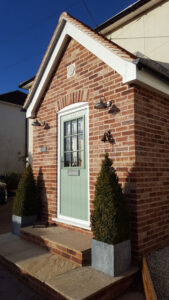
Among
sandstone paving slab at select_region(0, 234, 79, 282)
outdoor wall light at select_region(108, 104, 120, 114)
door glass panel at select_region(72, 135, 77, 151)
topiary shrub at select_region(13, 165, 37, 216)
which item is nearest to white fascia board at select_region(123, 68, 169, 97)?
outdoor wall light at select_region(108, 104, 120, 114)

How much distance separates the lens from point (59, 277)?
9.98 feet

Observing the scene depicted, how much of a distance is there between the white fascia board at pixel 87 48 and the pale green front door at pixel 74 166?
1089mm

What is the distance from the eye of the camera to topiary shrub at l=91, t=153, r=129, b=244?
3.14 meters

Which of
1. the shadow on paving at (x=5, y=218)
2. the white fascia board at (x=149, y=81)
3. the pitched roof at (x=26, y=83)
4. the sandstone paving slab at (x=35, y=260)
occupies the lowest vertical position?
the shadow on paving at (x=5, y=218)

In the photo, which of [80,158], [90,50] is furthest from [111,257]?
[90,50]

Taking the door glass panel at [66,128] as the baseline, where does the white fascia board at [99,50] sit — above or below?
above

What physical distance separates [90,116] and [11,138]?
12.0 metres

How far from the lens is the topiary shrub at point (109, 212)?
3141 mm

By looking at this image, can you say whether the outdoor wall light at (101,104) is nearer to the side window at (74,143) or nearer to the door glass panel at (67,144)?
the side window at (74,143)

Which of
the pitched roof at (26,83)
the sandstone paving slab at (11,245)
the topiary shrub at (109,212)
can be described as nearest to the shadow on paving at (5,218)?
the sandstone paving slab at (11,245)

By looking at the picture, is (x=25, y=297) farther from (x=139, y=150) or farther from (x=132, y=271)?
(x=139, y=150)

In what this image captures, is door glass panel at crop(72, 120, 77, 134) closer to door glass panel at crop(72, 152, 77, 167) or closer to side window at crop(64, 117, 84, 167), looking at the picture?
side window at crop(64, 117, 84, 167)

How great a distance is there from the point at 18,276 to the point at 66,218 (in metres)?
1.52

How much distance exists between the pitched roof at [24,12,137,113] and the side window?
1.46m
